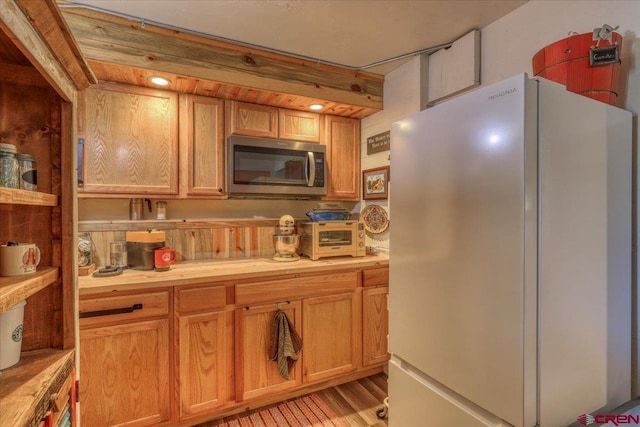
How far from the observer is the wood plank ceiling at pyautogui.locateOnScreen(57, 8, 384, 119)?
173cm

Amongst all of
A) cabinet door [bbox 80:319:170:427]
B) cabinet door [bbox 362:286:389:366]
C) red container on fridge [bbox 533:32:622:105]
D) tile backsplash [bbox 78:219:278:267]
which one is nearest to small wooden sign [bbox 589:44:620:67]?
red container on fridge [bbox 533:32:622:105]

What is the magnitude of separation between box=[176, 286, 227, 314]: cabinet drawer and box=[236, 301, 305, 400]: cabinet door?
148 millimetres

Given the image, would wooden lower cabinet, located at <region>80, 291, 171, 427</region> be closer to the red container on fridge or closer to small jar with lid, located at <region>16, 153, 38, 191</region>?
small jar with lid, located at <region>16, 153, 38, 191</region>

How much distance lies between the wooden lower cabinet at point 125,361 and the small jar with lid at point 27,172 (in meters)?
0.92

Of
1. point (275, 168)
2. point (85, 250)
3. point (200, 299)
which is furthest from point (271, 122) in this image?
point (85, 250)

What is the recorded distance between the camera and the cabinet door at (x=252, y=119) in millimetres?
2236

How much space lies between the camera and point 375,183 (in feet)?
8.42

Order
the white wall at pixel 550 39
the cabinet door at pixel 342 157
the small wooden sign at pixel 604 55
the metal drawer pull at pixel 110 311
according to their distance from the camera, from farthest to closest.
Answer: the cabinet door at pixel 342 157, the metal drawer pull at pixel 110 311, the white wall at pixel 550 39, the small wooden sign at pixel 604 55

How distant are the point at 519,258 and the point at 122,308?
5.85 feet

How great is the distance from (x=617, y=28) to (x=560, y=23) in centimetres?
30

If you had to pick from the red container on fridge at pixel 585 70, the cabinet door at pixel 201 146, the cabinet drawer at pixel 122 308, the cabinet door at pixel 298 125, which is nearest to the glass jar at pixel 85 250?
the cabinet drawer at pixel 122 308

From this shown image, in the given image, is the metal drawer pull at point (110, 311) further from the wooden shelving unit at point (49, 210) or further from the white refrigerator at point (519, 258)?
the white refrigerator at point (519, 258)

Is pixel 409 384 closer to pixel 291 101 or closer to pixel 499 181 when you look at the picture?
pixel 499 181

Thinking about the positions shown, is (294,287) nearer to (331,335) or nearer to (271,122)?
(331,335)
